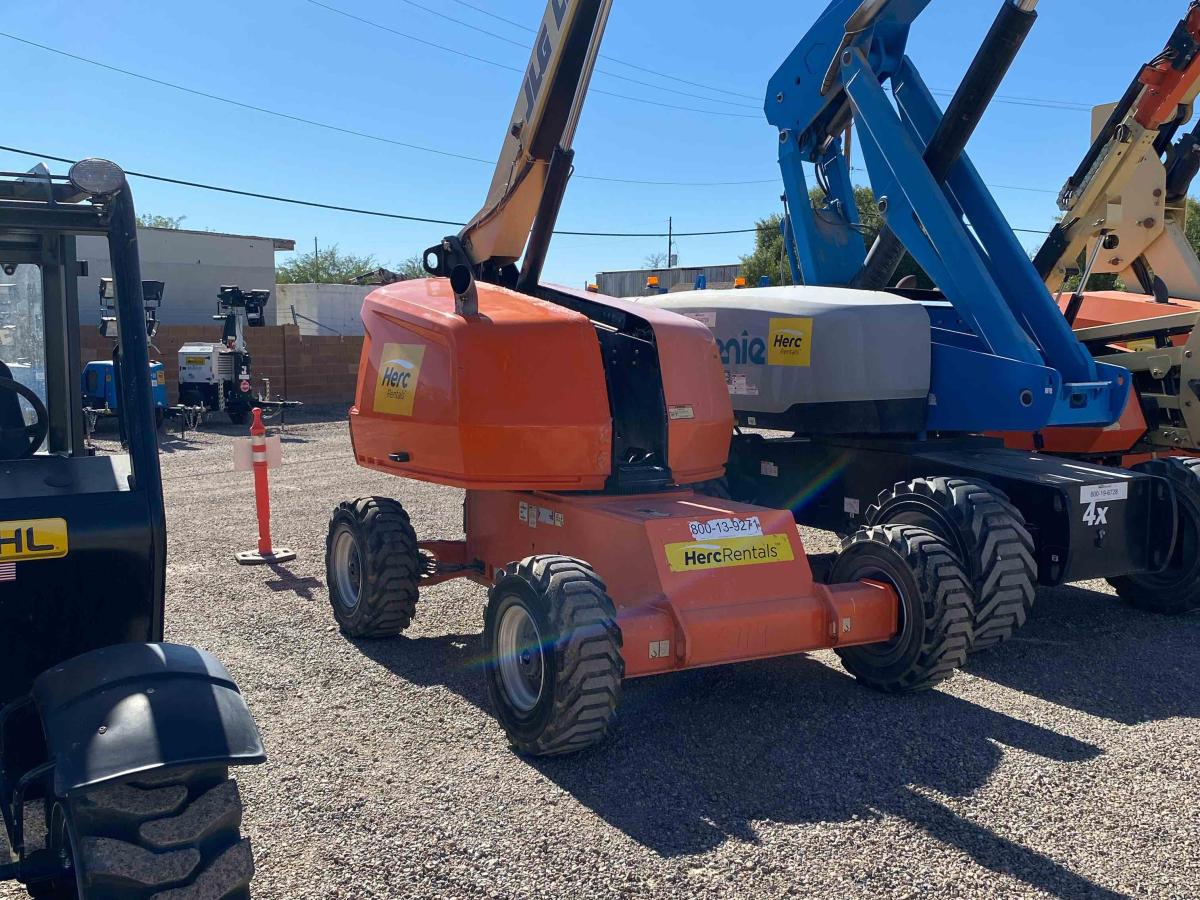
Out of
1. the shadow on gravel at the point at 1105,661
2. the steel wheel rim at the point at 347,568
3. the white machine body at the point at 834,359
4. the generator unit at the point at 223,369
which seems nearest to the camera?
the shadow on gravel at the point at 1105,661

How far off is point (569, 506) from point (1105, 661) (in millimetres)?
3331

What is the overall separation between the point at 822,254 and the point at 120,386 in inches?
281

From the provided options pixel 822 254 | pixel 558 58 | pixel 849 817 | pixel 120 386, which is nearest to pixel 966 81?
pixel 822 254

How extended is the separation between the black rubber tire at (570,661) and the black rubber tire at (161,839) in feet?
7.38

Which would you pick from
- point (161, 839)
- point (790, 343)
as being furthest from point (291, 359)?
point (161, 839)

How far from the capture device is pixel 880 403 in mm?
7352

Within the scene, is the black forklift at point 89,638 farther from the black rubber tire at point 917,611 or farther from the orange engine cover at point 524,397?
the black rubber tire at point 917,611

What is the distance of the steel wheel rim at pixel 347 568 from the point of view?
6.84 m

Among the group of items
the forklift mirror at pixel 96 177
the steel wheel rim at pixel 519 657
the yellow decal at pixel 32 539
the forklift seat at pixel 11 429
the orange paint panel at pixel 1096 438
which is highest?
the forklift mirror at pixel 96 177

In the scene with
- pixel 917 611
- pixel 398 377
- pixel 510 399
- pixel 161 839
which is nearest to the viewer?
pixel 161 839

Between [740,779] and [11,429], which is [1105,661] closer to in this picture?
[740,779]

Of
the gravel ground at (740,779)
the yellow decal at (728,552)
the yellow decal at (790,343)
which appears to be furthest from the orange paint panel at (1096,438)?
the yellow decal at (728,552)

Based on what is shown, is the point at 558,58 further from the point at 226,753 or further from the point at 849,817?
the point at 226,753

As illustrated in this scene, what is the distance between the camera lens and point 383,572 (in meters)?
6.45
